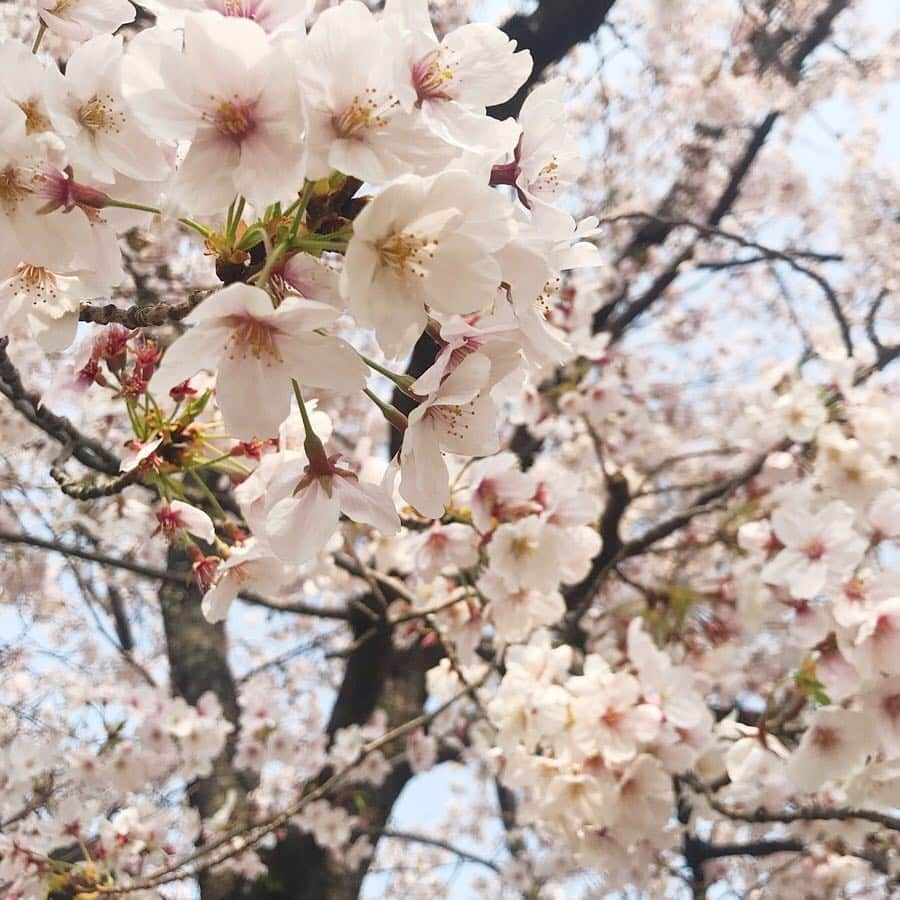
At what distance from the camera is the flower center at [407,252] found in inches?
30.9

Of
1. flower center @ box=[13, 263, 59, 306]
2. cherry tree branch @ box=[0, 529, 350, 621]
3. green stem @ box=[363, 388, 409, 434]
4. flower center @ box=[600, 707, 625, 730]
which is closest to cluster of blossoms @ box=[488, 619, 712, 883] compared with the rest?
flower center @ box=[600, 707, 625, 730]

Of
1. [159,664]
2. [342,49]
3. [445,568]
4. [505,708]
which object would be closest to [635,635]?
[505,708]

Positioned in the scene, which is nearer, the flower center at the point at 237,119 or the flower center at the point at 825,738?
the flower center at the point at 237,119

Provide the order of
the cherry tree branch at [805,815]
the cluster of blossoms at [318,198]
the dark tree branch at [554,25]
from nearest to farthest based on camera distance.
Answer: the cluster of blossoms at [318,198]
the cherry tree branch at [805,815]
the dark tree branch at [554,25]

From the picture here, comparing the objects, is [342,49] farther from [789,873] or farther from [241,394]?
[789,873]

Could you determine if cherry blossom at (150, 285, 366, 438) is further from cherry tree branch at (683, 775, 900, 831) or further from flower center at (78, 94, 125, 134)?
cherry tree branch at (683, 775, 900, 831)

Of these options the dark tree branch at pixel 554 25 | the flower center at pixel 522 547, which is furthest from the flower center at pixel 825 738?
the dark tree branch at pixel 554 25

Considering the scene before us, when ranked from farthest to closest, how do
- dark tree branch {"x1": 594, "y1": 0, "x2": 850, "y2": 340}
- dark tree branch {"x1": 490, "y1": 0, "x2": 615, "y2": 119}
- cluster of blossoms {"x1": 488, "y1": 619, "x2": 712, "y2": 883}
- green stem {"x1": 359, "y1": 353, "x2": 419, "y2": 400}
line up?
dark tree branch {"x1": 594, "y1": 0, "x2": 850, "y2": 340}, dark tree branch {"x1": 490, "y1": 0, "x2": 615, "y2": 119}, cluster of blossoms {"x1": 488, "y1": 619, "x2": 712, "y2": 883}, green stem {"x1": 359, "y1": 353, "x2": 419, "y2": 400}

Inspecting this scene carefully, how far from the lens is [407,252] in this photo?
0.80 meters

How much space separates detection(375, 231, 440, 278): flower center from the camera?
0.79 m

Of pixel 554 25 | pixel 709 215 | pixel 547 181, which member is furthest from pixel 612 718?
pixel 709 215

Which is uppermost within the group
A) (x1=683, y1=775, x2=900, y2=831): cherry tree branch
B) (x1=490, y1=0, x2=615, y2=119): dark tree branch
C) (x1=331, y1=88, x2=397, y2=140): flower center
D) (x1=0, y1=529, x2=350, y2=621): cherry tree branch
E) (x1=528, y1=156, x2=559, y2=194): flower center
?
(x1=490, y1=0, x2=615, y2=119): dark tree branch

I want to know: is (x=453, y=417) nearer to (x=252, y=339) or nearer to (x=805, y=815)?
(x=252, y=339)

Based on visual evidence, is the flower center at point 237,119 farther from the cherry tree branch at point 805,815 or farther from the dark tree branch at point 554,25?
the dark tree branch at point 554,25
